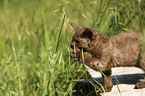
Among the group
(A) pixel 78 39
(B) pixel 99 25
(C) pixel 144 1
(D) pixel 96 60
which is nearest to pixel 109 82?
(D) pixel 96 60

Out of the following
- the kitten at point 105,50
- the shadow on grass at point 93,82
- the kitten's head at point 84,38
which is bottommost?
the shadow on grass at point 93,82

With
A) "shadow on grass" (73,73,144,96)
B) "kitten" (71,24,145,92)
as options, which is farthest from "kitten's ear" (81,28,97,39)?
"shadow on grass" (73,73,144,96)

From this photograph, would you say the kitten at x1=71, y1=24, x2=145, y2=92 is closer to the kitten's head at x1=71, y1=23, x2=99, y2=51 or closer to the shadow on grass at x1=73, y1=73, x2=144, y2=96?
the kitten's head at x1=71, y1=23, x2=99, y2=51

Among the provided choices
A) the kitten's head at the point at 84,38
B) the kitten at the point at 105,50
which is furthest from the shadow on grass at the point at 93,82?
the kitten's head at the point at 84,38

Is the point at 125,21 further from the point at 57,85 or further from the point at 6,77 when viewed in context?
the point at 6,77

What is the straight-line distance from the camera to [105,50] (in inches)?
113

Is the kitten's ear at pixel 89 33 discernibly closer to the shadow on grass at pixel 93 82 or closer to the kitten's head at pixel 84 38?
the kitten's head at pixel 84 38

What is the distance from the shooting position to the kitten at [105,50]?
2.81 metres

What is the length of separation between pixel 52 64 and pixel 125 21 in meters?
1.72

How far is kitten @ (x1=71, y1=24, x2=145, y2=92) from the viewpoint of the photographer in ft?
9.22

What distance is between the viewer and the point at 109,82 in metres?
2.90

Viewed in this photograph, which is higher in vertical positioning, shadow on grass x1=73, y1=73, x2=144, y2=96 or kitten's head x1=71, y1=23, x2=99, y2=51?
kitten's head x1=71, y1=23, x2=99, y2=51

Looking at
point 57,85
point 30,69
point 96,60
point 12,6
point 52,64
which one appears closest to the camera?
point 52,64

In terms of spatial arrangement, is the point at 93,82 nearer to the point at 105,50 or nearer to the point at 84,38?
the point at 105,50
